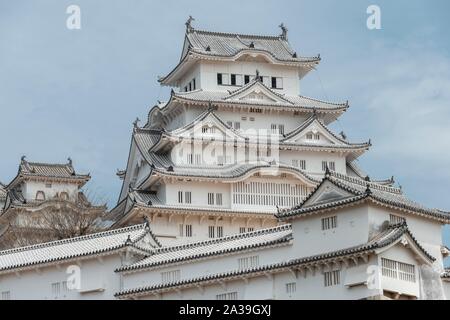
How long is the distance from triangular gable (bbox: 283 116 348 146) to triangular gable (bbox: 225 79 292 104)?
3075mm

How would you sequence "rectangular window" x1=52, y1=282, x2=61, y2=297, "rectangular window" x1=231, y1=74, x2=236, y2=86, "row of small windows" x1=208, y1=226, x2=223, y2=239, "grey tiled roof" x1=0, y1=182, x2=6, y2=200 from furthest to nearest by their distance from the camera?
"grey tiled roof" x1=0, y1=182, x2=6, y2=200
"rectangular window" x1=231, y1=74, x2=236, y2=86
"row of small windows" x1=208, y1=226, x2=223, y2=239
"rectangular window" x1=52, y1=282, x2=61, y2=297

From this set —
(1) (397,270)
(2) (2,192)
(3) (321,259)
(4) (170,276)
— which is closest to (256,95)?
(4) (170,276)

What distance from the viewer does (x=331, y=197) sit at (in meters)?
55.2

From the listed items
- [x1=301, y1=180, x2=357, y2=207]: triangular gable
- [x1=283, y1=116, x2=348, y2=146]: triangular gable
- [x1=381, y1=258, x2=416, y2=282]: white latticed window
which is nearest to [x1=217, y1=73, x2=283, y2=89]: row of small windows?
[x1=283, y1=116, x2=348, y2=146]: triangular gable

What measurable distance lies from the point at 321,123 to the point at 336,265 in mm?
31159

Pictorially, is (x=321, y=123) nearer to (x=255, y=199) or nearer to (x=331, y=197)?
(x=255, y=199)

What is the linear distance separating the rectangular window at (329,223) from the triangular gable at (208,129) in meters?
27.1

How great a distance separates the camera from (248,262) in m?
57.3

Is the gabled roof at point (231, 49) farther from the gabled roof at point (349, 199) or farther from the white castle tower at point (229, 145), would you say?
the gabled roof at point (349, 199)

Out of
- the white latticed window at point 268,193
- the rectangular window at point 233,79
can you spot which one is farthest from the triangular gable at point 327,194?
the rectangular window at point 233,79

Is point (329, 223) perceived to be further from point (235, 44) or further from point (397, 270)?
point (235, 44)

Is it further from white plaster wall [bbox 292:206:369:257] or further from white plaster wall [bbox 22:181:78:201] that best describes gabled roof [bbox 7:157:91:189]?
white plaster wall [bbox 292:206:369:257]

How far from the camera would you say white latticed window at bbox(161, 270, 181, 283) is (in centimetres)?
5918
